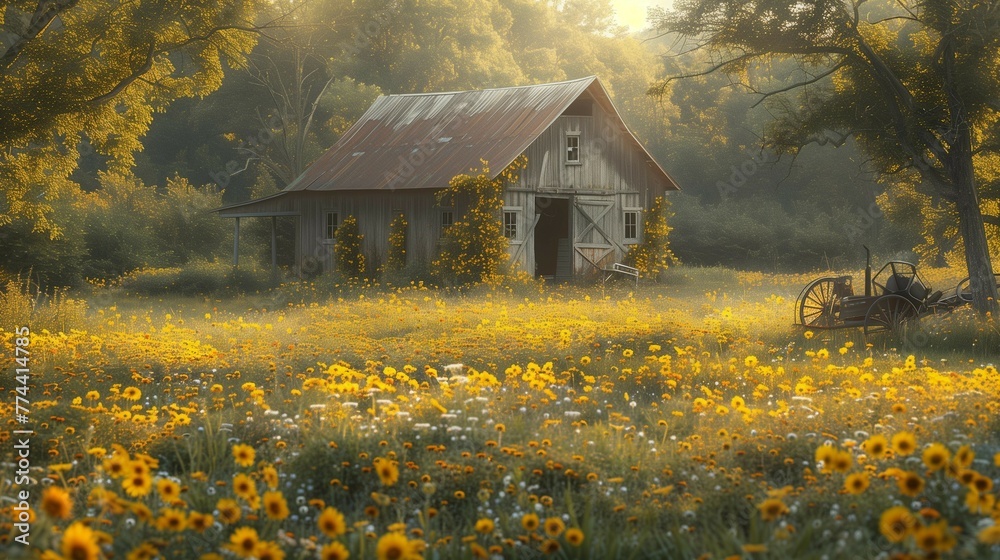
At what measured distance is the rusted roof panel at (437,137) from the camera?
83.0ft

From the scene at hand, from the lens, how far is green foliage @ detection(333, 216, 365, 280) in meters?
27.6

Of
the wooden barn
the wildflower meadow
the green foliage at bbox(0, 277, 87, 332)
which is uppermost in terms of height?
the wooden barn

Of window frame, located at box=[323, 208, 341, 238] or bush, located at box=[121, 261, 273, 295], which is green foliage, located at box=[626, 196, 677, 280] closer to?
window frame, located at box=[323, 208, 341, 238]

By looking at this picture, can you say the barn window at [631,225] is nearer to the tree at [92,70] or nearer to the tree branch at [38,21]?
the tree at [92,70]

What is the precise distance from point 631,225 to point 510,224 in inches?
178

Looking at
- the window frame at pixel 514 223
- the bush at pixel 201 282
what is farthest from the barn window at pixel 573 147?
the bush at pixel 201 282

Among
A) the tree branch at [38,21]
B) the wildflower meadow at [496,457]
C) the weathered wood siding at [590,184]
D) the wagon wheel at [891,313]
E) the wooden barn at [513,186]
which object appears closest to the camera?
the wildflower meadow at [496,457]

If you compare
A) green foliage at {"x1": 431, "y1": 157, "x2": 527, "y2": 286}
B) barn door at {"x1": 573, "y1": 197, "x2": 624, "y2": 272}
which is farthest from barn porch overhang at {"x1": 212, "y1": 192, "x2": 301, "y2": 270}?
barn door at {"x1": 573, "y1": 197, "x2": 624, "y2": 272}

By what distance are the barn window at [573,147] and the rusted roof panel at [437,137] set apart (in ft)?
3.67

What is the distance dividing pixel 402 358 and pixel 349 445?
5.29 m

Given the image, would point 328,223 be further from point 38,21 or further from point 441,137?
point 38,21

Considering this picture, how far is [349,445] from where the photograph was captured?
5.95m

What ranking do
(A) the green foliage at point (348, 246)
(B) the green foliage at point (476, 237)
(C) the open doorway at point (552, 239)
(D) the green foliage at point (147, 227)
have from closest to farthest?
(B) the green foliage at point (476, 237) → (A) the green foliage at point (348, 246) → (C) the open doorway at point (552, 239) → (D) the green foliage at point (147, 227)

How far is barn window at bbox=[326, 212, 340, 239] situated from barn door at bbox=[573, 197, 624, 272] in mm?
7461
